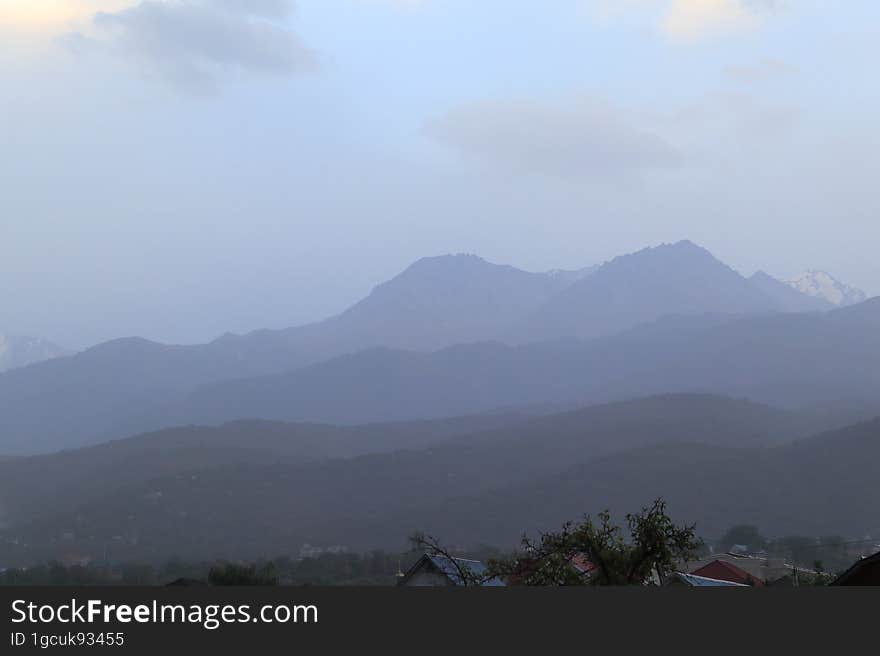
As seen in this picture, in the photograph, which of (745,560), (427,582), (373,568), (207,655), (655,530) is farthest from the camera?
(373,568)

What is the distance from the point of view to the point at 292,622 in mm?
18000

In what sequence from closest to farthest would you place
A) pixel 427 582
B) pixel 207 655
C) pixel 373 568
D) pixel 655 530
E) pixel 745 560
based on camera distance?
pixel 207 655, pixel 655 530, pixel 427 582, pixel 745 560, pixel 373 568

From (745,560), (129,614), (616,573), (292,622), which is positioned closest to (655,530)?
(616,573)

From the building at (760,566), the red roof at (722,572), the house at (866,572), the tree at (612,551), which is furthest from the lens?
the building at (760,566)

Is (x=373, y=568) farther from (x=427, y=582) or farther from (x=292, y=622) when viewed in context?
(x=292, y=622)

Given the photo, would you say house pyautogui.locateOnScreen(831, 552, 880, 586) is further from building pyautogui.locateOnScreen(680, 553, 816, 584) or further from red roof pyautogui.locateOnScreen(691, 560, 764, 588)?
building pyautogui.locateOnScreen(680, 553, 816, 584)

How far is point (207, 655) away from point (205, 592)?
105 cm

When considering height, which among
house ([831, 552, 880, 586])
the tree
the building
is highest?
the tree

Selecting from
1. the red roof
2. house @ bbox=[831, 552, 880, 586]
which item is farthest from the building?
house @ bbox=[831, 552, 880, 586]

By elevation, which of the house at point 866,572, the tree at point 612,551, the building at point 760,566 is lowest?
the building at point 760,566

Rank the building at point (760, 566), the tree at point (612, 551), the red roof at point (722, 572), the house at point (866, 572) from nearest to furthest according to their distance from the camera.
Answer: the house at point (866, 572) < the tree at point (612, 551) < the red roof at point (722, 572) < the building at point (760, 566)

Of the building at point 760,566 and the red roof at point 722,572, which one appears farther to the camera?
the building at point 760,566

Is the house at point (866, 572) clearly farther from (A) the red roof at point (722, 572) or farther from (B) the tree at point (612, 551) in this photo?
(A) the red roof at point (722, 572)

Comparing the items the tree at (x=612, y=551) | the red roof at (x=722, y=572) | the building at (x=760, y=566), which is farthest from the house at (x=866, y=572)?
the building at (x=760, y=566)
